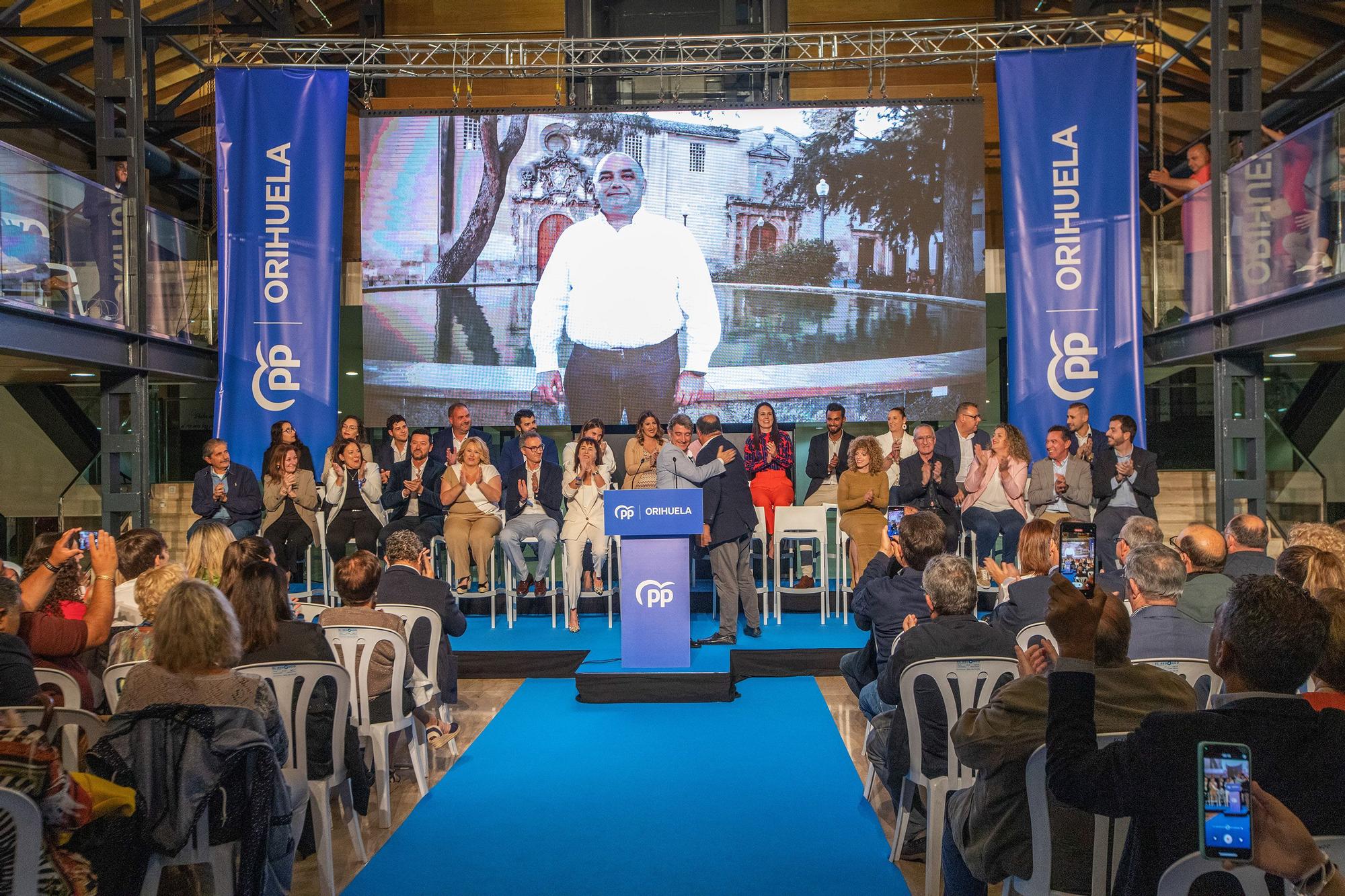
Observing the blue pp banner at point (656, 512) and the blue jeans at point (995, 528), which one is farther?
the blue jeans at point (995, 528)

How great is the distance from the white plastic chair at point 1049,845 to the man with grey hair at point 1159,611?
126cm

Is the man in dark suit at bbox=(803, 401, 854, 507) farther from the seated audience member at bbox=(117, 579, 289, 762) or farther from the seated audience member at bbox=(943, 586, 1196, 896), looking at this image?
the seated audience member at bbox=(117, 579, 289, 762)

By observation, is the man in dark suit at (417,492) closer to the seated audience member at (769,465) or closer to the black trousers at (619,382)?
the black trousers at (619,382)

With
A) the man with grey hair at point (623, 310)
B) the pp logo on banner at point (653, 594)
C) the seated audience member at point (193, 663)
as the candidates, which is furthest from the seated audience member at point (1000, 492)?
the seated audience member at point (193, 663)

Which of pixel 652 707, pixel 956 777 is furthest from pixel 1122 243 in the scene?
pixel 956 777

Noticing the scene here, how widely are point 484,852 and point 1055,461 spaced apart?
5.53 m

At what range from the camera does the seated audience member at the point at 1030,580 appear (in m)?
4.16

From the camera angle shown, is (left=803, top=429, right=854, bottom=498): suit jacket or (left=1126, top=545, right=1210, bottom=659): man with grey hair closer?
(left=1126, top=545, right=1210, bottom=659): man with grey hair

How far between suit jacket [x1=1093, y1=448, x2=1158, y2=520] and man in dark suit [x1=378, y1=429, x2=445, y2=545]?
16.6ft

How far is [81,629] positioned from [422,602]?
168 centimetres

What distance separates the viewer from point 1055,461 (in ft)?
25.4

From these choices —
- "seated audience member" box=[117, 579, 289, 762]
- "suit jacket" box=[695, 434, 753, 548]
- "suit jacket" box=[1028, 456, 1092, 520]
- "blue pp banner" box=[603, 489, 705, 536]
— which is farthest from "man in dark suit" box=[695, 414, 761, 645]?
"seated audience member" box=[117, 579, 289, 762]

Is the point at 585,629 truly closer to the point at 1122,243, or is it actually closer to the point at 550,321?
the point at 550,321

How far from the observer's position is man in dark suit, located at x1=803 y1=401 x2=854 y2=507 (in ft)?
28.1
